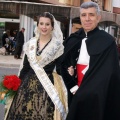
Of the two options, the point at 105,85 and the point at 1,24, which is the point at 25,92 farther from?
the point at 1,24

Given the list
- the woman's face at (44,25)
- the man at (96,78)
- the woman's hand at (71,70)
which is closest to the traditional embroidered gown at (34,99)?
the woman's face at (44,25)

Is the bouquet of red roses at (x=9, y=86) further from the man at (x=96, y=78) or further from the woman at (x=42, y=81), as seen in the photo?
the man at (x=96, y=78)

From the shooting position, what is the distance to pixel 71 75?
11.5 feet

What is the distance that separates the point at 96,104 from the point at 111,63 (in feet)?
1.27

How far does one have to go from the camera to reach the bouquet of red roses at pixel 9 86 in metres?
3.79

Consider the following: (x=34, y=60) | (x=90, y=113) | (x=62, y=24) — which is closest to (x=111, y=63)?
(x=90, y=113)

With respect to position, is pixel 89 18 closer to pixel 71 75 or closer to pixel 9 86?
pixel 71 75

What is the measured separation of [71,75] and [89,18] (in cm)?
61

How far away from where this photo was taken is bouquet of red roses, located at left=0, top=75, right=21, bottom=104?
12.4ft

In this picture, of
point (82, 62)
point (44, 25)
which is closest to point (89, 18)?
point (82, 62)

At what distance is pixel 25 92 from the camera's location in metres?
3.82

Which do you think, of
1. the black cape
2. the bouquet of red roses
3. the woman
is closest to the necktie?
the black cape

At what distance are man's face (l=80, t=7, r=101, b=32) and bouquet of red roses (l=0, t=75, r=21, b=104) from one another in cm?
102

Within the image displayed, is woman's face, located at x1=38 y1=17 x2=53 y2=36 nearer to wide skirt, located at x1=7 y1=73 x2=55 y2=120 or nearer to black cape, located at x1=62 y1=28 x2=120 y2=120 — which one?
wide skirt, located at x1=7 y1=73 x2=55 y2=120
